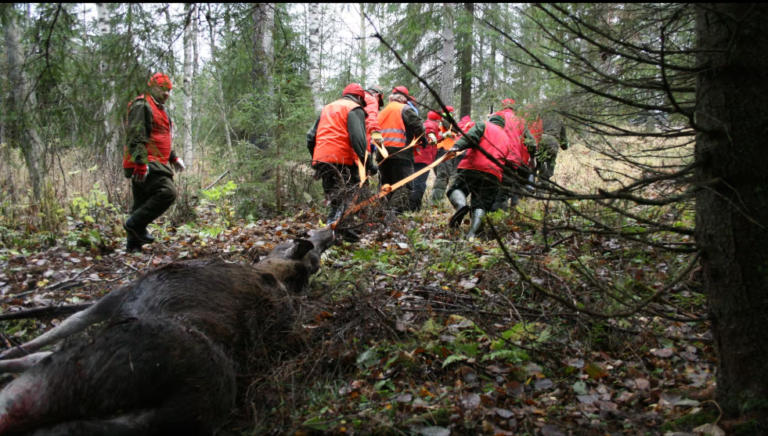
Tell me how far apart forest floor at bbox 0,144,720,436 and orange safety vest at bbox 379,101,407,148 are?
454cm

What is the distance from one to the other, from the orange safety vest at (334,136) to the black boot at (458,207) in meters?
1.69

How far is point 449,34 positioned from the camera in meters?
13.5

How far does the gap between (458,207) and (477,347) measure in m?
4.31

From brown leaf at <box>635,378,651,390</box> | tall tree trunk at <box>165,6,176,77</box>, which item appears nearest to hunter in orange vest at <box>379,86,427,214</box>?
tall tree trunk at <box>165,6,176,77</box>

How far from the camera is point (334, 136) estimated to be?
7.69 m

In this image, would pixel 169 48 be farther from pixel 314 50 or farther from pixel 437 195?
pixel 314 50

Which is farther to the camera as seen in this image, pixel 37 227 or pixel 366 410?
pixel 37 227

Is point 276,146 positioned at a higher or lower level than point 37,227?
higher

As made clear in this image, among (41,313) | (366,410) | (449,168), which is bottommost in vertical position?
(366,410)

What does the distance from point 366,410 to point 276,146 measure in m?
8.25

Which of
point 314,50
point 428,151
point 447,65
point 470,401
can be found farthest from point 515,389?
point 447,65

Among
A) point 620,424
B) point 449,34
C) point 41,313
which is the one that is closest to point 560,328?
point 620,424

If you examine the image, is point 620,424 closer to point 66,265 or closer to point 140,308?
point 140,308

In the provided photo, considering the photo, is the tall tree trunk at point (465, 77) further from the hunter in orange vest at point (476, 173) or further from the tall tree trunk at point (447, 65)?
the hunter in orange vest at point (476, 173)
